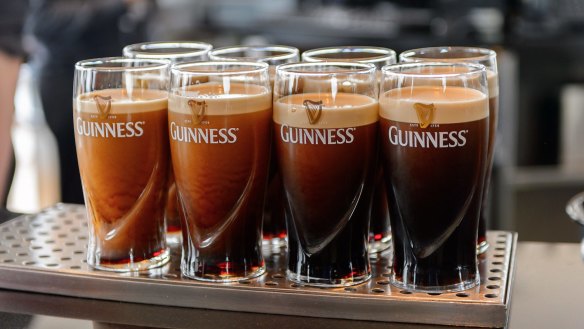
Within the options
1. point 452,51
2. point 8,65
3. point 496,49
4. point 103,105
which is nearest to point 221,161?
point 103,105

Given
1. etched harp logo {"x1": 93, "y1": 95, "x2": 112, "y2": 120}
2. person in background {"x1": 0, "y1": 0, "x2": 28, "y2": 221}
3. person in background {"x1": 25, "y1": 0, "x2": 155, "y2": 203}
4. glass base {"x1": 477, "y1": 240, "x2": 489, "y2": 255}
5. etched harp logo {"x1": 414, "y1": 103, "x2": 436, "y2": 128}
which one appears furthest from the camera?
person in background {"x1": 25, "y1": 0, "x2": 155, "y2": 203}

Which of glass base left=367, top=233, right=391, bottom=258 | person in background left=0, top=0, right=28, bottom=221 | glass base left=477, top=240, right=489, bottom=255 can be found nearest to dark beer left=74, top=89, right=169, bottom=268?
glass base left=367, top=233, right=391, bottom=258

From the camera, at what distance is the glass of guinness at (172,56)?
1.40m

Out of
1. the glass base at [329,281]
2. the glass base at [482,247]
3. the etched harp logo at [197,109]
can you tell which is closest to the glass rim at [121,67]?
the etched harp logo at [197,109]

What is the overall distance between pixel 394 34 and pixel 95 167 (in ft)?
8.96

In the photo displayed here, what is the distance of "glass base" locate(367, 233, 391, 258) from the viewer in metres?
1.34

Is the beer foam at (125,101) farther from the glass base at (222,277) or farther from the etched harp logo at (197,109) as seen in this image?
the glass base at (222,277)

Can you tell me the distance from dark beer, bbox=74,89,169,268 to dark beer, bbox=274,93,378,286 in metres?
0.18

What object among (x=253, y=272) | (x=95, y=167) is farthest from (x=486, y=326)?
(x=95, y=167)

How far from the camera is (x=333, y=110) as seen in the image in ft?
3.75

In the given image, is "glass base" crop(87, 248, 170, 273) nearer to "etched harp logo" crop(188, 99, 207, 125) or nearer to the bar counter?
the bar counter

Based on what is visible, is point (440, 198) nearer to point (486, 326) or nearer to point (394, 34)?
point (486, 326)

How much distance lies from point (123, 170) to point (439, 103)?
43 centimetres

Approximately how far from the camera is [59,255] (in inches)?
53.2
